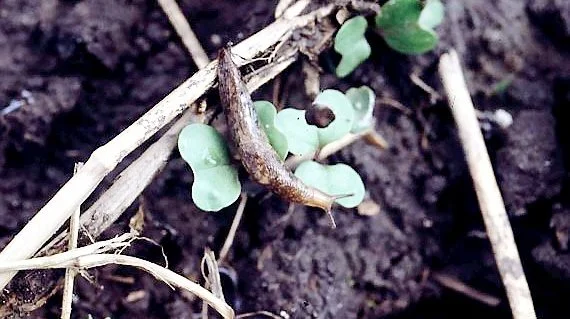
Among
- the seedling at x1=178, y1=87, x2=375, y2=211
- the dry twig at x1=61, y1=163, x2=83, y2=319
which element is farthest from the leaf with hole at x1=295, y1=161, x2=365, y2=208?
the dry twig at x1=61, y1=163, x2=83, y2=319

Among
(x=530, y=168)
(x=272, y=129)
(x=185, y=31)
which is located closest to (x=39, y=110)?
(x=185, y=31)

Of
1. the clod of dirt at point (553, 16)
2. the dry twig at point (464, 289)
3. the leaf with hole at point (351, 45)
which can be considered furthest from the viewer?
the clod of dirt at point (553, 16)

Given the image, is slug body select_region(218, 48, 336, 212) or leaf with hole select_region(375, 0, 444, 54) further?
leaf with hole select_region(375, 0, 444, 54)

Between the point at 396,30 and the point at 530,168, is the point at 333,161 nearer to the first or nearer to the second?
the point at 396,30

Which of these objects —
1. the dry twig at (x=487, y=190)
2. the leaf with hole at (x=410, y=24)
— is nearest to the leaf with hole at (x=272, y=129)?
the leaf with hole at (x=410, y=24)

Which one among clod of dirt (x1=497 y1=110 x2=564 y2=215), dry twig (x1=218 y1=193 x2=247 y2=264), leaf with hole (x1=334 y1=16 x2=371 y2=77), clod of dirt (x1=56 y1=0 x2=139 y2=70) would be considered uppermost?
clod of dirt (x1=56 y1=0 x2=139 y2=70)

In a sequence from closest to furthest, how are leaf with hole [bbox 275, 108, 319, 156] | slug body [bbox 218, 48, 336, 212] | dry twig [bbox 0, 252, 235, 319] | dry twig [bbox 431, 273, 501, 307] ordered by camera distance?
1. dry twig [bbox 0, 252, 235, 319]
2. slug body [bbox 218, 48, 336, 212]
3. leaf with hole [bbox 275, 108, 319, 156]
4. dry twig [bbox 431, 273, 501, 307]

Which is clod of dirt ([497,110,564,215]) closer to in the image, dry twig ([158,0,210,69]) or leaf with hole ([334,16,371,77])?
leaf with hole ([334,16,371,77])

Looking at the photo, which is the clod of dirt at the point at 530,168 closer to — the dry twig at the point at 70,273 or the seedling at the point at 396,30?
the seedling at the point at 396,30
